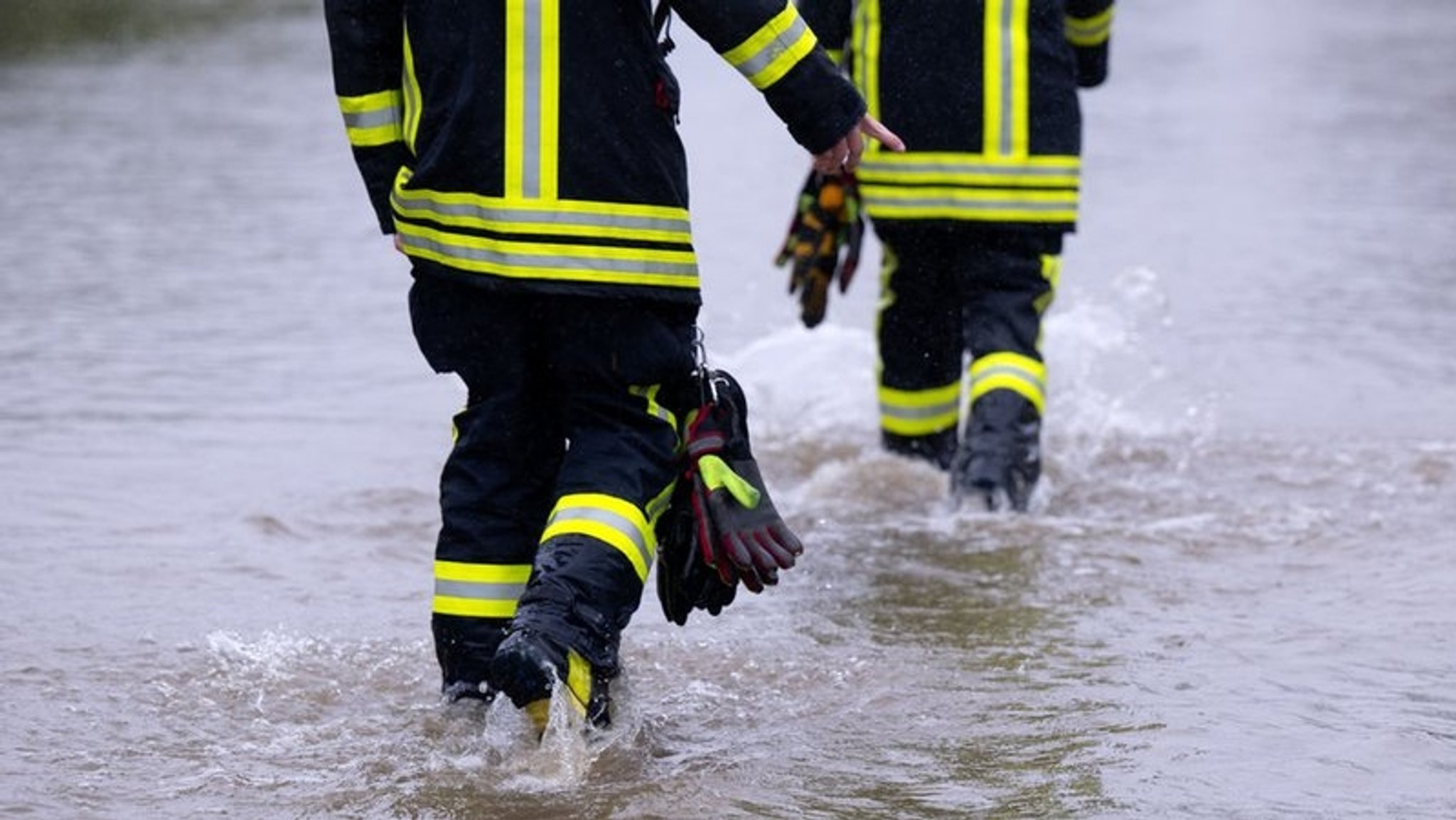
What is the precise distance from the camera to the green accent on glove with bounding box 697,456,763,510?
4387 mm

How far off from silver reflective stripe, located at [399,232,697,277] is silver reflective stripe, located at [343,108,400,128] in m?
0.27

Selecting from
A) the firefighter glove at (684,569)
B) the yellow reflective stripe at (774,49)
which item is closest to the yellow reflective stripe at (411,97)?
the yellow reflective stripe at (774,49)

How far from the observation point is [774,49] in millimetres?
4281

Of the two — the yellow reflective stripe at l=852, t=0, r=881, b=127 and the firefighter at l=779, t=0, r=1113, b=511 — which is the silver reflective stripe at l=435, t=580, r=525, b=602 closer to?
the firefighter at l=779, t=0, r=1113, b=511

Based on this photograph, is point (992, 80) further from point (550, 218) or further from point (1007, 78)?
point (550, 218)

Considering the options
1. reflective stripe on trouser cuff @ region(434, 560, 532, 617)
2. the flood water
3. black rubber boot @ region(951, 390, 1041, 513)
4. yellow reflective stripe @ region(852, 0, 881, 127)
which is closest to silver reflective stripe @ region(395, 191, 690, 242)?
reflective stripe on trouser cuff @ region(434, 560, 532, 617)

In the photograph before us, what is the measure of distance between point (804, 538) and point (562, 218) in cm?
211

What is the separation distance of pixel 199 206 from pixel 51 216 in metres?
0.69

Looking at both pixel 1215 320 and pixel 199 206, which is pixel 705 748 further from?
pixel 199 206

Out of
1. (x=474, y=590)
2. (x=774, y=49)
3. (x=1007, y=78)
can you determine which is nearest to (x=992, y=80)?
(x=1007, y=78)

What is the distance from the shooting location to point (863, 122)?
174 inches

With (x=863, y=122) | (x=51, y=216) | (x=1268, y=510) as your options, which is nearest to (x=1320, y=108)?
(x=51, y=216)

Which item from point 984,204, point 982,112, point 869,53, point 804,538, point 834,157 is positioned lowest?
point 804,538

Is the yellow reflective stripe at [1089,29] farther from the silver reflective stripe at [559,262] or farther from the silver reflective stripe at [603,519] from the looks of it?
the silver reflective stripe at [603,519]
